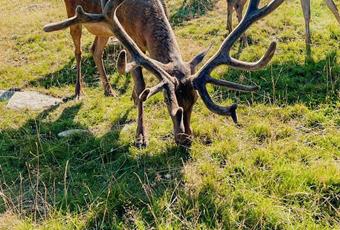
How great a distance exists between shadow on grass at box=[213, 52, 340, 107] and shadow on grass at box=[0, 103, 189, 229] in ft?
5.79

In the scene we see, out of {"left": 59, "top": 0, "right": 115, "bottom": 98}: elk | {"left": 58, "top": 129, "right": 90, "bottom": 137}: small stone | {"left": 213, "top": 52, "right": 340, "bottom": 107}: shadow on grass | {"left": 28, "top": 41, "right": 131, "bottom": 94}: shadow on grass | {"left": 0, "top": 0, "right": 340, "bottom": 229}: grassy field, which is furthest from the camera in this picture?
{"left": 28, "top": 41, "right": 131, "bottom": 94}: shadow on grass

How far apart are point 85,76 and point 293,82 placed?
3325 millimetres

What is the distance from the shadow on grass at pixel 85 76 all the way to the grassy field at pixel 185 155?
0.09ft

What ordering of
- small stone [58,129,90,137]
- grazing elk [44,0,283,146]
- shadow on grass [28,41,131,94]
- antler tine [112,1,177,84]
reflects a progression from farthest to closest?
shadow on grass [28,41,131,94], small stone [58,129,90,137], antler tine [112,1,177,84], grazing elk [44,0,283,146]

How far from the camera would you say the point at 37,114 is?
663 cm

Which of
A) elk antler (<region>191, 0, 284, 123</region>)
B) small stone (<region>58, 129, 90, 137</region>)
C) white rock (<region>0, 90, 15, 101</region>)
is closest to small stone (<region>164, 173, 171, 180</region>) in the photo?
elk antler (<region>191, 0, 284, 123</region>)

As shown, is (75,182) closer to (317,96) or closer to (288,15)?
(317,96)

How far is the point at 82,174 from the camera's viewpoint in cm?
510

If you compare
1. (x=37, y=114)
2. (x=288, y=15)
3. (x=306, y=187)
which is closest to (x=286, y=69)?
(x=288, y=15)

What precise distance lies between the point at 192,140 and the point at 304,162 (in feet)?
3.90

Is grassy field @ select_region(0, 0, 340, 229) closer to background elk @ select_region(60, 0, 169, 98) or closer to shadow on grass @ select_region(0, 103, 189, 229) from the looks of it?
shadow on grass @ select_region(0, 103, 189, 229)

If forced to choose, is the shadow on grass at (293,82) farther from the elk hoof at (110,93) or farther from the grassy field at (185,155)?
the elk hoof at (110,93)

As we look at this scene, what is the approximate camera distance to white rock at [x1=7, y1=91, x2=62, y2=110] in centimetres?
685

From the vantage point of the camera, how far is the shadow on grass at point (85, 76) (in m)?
7.60
